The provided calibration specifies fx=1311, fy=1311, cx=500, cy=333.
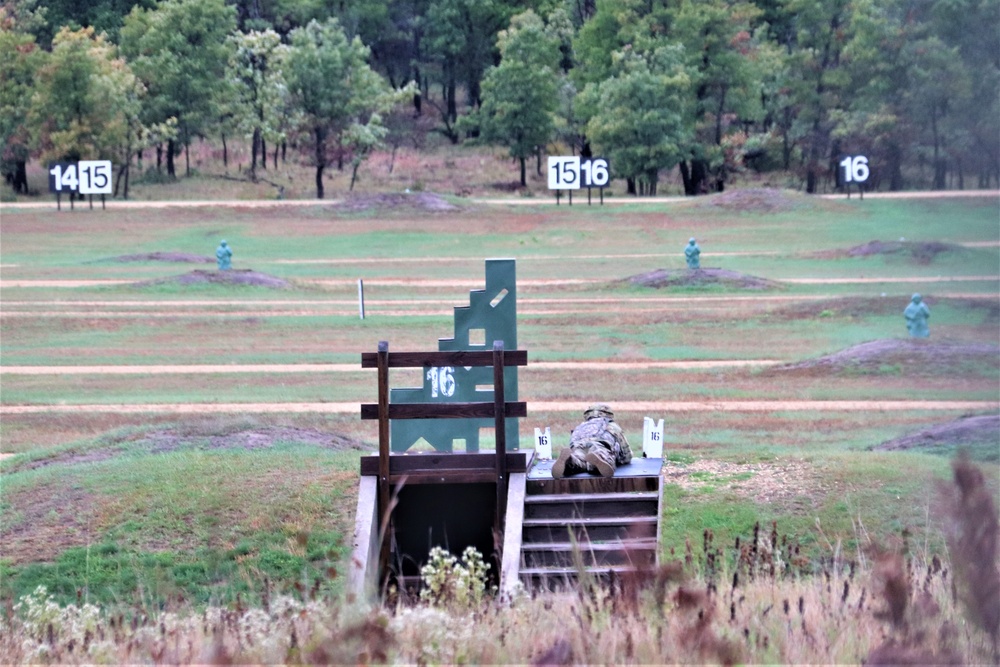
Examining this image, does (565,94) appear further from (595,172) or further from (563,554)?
(563,554)

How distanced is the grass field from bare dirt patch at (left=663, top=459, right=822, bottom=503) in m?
0.05

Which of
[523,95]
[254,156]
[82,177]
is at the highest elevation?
[523,95]

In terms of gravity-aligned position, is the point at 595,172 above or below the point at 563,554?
above

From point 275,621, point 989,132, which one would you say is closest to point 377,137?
point 989,132

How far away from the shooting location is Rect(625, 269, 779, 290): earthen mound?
1246 inches

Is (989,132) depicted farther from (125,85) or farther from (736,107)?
(125,85)

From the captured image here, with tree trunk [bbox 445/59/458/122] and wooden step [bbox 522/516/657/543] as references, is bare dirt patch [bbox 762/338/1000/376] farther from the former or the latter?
tree trunk [bbox 445/59/458/122]

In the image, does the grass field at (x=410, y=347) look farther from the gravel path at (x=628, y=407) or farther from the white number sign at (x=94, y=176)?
the white number sign at (x=94, y=176)

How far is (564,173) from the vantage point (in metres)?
52.3

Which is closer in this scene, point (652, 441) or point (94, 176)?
point (652, 441)

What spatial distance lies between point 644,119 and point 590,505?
46.5 meters

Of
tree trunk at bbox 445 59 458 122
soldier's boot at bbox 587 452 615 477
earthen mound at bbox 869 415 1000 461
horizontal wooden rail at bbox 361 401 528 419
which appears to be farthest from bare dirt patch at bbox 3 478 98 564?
tree trunk at bbox 445 59 458 122

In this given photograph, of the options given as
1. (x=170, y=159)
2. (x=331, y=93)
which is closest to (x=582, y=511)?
(x=331, y=93)

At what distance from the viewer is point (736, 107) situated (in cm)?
6047
